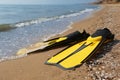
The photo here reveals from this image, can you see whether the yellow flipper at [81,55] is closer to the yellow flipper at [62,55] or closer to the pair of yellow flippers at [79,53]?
the pair of yellow flippers at [79,53]

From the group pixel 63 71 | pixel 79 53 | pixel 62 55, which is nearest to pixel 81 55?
pixel 79 53

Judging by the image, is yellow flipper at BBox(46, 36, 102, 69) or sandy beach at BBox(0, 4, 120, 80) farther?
yellow flipper at BBox(46, 36, 102, 69)

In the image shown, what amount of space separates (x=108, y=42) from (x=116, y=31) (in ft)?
8.87

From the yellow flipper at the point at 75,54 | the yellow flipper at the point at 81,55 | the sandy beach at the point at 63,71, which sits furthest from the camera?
the yellow flipper at the point at 75,54

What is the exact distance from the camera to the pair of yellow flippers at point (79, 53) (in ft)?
28.4

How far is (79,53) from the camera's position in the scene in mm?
9297

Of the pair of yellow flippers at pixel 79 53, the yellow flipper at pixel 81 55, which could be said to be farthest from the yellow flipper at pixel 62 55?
the yellow flipper at pixel 81 55

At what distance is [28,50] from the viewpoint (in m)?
11.1

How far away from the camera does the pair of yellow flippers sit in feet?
28.4

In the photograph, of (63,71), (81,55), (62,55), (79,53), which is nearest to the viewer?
(63,71)

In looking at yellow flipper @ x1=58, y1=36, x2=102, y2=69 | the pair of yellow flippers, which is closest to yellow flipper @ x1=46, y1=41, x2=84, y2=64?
the pair of yellow flippers

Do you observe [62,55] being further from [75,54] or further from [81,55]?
[81,55]

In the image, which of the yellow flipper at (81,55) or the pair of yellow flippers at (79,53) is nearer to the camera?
the yellow flipper at (81,55)

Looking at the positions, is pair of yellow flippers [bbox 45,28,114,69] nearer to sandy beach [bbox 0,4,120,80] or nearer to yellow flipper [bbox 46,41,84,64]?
yellow flipper [bbox 46,41,84,64]
